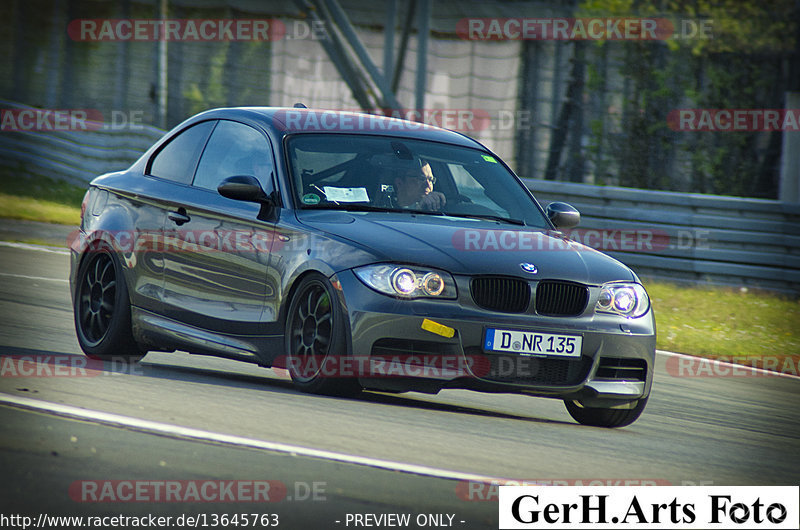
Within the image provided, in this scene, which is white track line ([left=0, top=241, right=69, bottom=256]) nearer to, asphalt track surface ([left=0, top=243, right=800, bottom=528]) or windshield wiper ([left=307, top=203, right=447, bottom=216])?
asphalt track surface ([left=0, top=243, right=800, bottom=528])

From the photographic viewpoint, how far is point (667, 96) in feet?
69.8

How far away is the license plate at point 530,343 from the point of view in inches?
281

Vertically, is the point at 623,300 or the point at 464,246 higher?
the point at 464,246

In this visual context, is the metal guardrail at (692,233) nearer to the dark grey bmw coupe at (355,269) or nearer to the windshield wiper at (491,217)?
the dark grey bmw coupe at (355,269)

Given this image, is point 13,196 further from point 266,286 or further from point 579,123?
point 266,286

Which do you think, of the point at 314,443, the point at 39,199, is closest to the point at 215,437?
the point at 314,443

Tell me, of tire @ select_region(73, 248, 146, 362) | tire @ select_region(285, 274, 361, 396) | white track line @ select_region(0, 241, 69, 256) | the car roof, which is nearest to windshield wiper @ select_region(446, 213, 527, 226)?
the car roof

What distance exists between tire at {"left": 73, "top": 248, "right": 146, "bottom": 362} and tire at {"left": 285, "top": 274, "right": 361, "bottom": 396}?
1671 millimetres

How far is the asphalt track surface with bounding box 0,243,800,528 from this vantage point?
5.15m

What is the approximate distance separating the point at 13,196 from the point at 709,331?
11.3m

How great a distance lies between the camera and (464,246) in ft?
24.3

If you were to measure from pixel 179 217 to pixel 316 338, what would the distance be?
165cm

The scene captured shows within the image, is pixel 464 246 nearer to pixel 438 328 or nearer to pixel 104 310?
pixel 438 328

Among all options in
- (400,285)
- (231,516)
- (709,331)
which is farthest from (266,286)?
(709,331)
